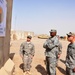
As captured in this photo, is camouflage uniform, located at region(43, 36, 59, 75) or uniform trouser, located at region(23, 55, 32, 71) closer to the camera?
camouflage uniform, located at region(43, 36, 59, 75)

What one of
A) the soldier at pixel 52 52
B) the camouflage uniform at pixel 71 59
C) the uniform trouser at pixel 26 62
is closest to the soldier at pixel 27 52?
the uniform trouser at pixel 26 62

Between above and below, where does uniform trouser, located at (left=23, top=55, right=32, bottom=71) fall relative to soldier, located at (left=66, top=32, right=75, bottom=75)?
below

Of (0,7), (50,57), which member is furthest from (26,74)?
(0,7)

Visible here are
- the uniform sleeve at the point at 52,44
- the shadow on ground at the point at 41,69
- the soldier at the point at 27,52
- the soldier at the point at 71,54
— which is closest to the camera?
the soldier at the point at 71,54

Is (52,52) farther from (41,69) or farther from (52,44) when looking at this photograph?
(41,69)

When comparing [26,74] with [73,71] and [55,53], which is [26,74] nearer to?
[55,53]

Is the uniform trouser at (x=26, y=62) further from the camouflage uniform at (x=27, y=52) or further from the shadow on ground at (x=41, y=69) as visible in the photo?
the shadow on ground at (x=41, y=69)

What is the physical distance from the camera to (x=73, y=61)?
5.50 metres

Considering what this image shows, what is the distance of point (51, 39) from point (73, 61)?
1.77 m

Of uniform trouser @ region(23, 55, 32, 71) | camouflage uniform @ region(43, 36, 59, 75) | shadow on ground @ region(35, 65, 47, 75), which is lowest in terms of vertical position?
shadow on ground @ region(35, 65, 47, 75)

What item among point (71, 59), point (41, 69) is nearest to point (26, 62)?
point (41, 69)

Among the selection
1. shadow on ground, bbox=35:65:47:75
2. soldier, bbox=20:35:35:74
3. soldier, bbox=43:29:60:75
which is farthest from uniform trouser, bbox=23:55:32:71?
soldier, bbox=43:29:60:75

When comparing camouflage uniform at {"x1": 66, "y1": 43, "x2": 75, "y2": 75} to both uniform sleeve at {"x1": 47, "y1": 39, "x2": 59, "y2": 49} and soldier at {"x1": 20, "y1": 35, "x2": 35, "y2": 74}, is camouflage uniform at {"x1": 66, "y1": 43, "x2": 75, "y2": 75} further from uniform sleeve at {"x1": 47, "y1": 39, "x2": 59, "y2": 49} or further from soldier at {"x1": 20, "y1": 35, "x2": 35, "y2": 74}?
soldier at {"x1": 20, "y1": 35, "x2": 35, "y2": 74}

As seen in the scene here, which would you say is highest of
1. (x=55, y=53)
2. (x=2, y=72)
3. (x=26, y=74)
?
(x=55, y=53)
